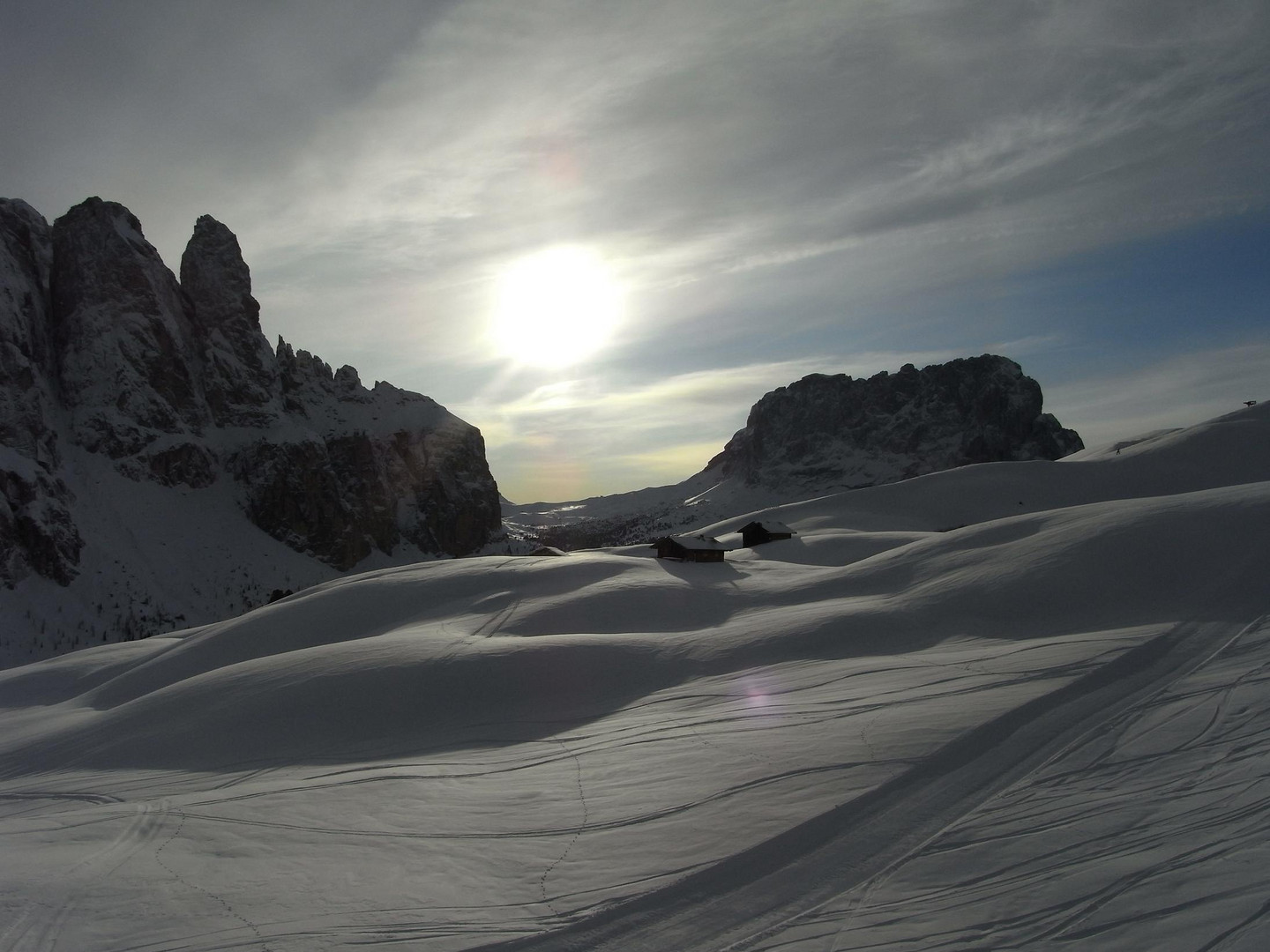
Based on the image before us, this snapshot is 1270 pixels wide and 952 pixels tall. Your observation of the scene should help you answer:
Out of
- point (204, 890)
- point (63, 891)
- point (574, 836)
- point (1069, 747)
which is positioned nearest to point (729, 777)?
point (574, 836)

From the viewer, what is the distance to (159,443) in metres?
72.6

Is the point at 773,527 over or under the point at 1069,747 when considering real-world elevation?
over

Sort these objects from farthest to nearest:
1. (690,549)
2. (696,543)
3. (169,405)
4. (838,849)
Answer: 1. (169,405)
2. (696,543)
3. (690,549)
4. (838,849)

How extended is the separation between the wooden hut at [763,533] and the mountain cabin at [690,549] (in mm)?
9313

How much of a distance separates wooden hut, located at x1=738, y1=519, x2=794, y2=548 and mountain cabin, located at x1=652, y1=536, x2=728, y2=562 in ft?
30.6

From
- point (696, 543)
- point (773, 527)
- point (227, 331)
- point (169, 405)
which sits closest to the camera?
point (696, 543)

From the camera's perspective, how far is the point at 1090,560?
16.8 metres

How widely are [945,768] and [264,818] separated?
811 cm

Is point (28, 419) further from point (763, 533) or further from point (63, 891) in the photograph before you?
point (63, 891)

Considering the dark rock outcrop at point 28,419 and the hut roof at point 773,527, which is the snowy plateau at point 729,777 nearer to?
the hut roof at point 773,527

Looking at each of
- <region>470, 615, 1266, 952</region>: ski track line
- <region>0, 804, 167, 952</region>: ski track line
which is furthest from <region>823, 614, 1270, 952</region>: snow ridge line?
<region>0, 804, 167, 952</region>: ski track line

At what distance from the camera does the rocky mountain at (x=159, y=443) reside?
58.3 meters

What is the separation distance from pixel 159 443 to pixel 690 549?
210 ft

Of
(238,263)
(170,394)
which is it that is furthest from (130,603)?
(238,263)
